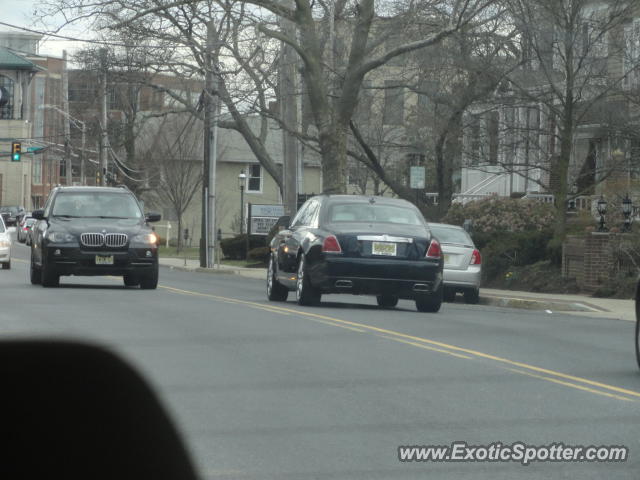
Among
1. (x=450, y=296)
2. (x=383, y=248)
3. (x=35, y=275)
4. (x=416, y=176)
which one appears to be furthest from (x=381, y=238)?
(x=416, y=176)

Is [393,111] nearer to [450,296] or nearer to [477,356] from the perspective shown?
[450,296]

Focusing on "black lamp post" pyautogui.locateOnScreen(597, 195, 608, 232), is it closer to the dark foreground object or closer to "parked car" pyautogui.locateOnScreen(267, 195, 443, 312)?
"parked car" pyautogui.locateOnScreen(267, 195, 443, 312)

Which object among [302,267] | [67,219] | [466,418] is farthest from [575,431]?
[67,219]

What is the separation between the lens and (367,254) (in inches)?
696

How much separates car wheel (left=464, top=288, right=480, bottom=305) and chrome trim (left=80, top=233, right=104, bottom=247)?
712 centimetres

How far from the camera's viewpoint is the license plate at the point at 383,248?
17.7m

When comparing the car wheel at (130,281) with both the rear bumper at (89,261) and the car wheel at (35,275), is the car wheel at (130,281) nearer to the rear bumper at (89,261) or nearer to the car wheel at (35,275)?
the rear bumper at (89,261)

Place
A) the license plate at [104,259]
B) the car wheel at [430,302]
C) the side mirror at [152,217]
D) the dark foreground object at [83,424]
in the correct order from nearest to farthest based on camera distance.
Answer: the dark foreground object at [83,424] → the car wheel at [430,302] → the license plate at [104,259] → the side mirror at [152,217]

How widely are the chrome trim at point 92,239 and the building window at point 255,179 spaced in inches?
1822

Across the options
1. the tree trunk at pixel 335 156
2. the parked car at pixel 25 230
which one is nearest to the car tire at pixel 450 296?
the tree trunk at pixel 335 156

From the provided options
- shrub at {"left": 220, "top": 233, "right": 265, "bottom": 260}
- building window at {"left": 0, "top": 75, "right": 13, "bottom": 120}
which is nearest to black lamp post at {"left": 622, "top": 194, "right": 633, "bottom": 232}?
shrub at {"left": 220, "top": 233, "right": 265, "bottom": 260}

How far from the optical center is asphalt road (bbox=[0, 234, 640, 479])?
7.54 meters

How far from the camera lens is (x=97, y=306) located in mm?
17703

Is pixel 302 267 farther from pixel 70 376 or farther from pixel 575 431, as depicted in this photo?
pixel 575 431
